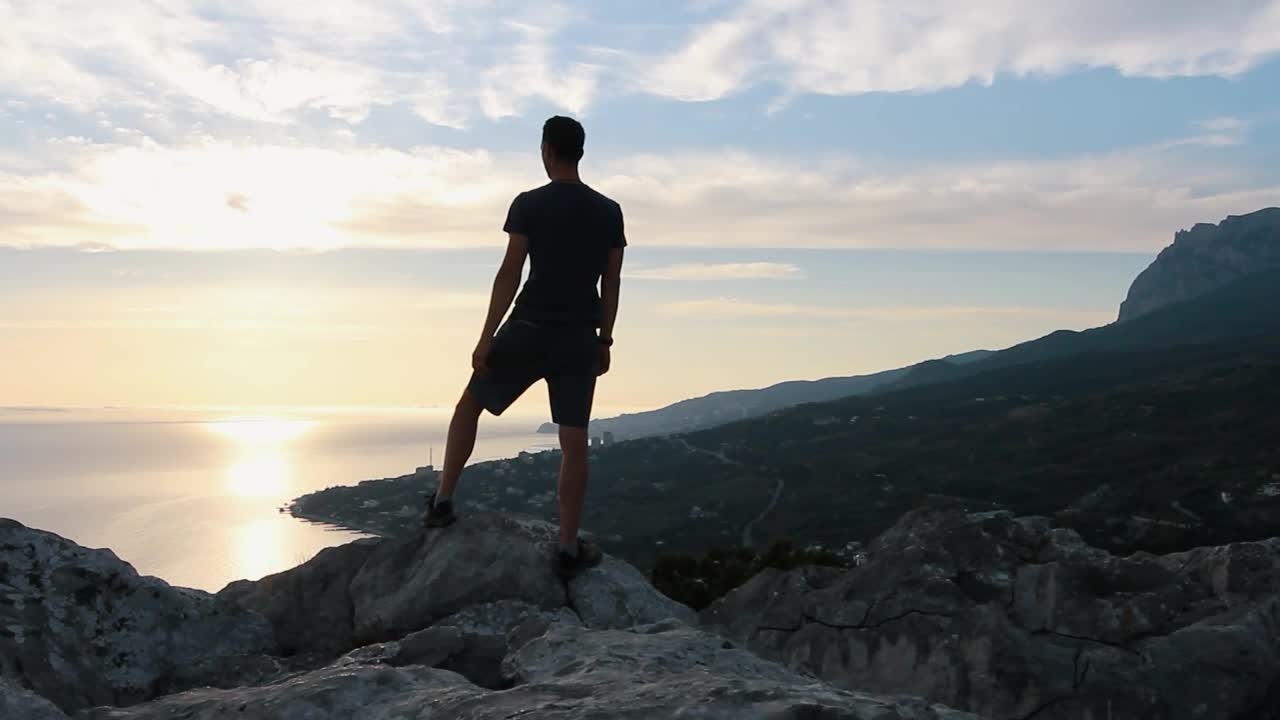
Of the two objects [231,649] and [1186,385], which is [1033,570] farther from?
[1186,385]

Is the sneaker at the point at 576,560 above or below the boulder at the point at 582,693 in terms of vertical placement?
below

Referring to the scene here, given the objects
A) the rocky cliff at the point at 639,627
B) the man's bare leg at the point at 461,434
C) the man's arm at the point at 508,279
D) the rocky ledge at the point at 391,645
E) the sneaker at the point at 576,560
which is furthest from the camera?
the sneaker at the point at 576,560

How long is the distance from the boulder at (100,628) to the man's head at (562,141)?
5039 mm

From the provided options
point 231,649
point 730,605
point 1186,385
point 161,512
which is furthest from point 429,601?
point 1186,385

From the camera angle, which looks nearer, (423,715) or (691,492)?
(423,715)

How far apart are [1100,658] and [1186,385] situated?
222 meters

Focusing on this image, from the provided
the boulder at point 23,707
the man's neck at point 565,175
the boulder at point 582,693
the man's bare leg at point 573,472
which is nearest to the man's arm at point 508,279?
the man's neck at point 565,175

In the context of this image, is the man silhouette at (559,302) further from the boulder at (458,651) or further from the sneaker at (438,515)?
the boulder at (458,651)

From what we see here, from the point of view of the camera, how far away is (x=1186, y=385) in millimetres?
195500

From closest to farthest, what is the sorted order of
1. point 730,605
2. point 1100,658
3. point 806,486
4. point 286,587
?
point 1100,658, point 286,587, point 730,605, point 806,486

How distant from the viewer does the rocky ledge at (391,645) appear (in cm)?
347

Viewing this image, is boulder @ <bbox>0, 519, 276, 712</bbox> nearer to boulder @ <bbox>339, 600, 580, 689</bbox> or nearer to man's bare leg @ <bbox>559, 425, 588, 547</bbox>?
boulder @ <bbox>339, 600, 580, 689</bbox>

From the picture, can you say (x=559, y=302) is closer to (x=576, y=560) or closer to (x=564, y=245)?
(x=564, y=245)

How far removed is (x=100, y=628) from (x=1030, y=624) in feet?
28.6
